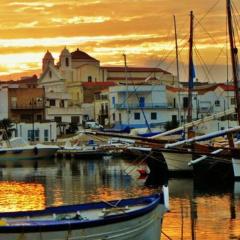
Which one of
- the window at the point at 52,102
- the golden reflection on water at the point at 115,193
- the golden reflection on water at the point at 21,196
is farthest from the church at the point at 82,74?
the golden reflection on water at the point at 115,193

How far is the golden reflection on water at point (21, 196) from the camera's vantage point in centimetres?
3872

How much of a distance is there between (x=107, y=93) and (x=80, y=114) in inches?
239

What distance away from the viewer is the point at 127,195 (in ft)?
142

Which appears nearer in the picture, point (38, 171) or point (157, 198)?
point (157, 198)

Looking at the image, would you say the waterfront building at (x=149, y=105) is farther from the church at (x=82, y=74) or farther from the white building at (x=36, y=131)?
the church at (x=82, y=74)

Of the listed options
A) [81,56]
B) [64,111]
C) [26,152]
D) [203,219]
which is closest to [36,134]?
[64,111]

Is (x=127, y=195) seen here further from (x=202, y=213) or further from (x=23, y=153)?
(x=23, y=153)

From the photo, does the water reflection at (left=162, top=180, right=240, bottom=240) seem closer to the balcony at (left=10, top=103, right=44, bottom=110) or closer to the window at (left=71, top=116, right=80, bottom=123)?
the balcony at (left=10, top=103, right=44, bottom=110)

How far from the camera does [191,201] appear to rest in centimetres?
3922

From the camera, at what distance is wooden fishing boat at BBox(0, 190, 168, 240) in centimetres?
1994

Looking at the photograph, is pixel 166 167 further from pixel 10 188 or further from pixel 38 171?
pixel 38 171

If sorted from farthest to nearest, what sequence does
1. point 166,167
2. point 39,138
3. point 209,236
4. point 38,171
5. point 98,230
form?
1. point 39,138
2. point 38,171
3. point 166,167
4. point 209,236
5. point 98,230

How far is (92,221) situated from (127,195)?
74.7ft

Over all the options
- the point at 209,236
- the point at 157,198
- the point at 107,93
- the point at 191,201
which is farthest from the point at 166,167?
the point at 107,93
